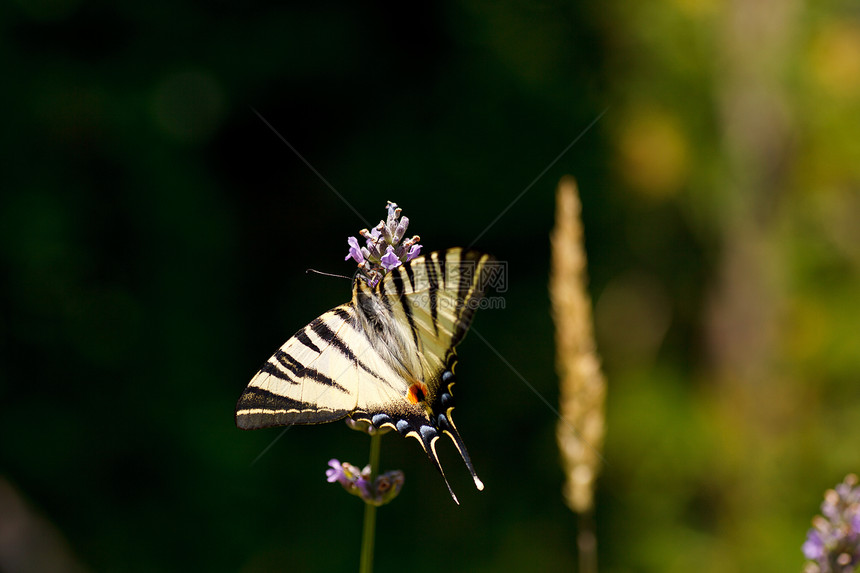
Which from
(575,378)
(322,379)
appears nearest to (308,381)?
(322,379)

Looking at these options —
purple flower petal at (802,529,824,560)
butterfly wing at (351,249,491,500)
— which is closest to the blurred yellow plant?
butterfly wing at (351,249,491,500)

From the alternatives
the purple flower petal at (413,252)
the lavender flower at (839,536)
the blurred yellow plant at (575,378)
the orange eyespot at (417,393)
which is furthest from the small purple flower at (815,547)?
the purple flower petal at (413,252)

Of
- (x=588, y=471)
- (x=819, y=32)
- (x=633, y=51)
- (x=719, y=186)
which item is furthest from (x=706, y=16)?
(x=588, y=471)

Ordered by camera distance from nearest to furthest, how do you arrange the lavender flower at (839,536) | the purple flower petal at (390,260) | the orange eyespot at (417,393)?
the lavender flower at (839,536), the purple flower petal at (390,260), the orange eyespot at (417,393)

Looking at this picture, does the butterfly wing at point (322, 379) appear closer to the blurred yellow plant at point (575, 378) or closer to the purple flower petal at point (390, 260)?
the purple flower petal at point (390, 260)

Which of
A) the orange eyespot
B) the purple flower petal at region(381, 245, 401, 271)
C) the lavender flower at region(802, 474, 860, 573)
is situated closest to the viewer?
the lavender flower at region(802, 474, 860, 573)

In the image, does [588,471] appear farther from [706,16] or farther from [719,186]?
[706,16]

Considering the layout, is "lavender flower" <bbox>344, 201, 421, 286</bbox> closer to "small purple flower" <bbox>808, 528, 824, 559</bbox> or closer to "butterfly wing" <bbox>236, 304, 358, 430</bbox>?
"butterfly wing" <bbox>236, 304, 358, 430</bbox>
